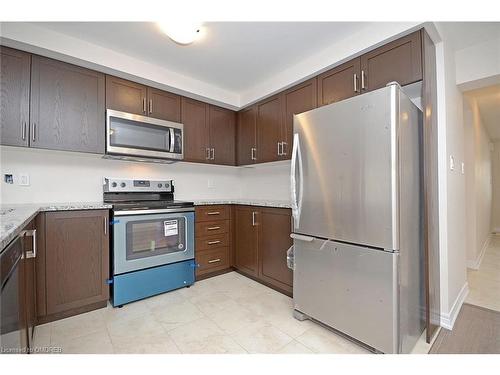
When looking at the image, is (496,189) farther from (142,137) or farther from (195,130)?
(142,137)

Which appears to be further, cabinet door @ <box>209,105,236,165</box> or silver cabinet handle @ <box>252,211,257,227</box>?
cabinet door @ <box>209,105,236,165</box>

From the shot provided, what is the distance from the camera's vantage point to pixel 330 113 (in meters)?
1.67

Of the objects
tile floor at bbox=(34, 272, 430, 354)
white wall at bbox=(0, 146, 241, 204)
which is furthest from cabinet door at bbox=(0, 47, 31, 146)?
tile floor at bbox=(34, 272, 430, 354)

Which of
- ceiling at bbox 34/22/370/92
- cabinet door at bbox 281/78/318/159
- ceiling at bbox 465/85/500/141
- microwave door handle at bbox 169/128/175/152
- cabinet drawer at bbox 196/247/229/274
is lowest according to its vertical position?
cabinet drawer at bbox 196/247/229/274

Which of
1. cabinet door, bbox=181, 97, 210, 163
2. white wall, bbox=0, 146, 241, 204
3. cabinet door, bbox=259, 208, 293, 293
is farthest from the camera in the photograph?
cabinet door, bbox=181, 97, 210, 163

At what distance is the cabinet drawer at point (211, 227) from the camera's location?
8.92 ft

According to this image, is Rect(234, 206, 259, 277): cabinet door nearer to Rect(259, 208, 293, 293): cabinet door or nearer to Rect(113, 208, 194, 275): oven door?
Rect(259, 208, 293, 293): cabinet door

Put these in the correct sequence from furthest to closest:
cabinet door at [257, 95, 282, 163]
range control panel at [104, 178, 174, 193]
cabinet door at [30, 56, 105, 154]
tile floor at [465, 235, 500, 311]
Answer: cabinet door at [257, 95, 282, 163] < range control panel at [104, 178, 174, 193] < tile floor at [465, 235, 500, 311] < cabinet door at [30, 56, 105, 154]

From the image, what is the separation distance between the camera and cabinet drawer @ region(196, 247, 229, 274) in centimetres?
272

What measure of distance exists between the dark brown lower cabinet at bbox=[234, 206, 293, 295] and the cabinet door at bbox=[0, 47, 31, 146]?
2109mm

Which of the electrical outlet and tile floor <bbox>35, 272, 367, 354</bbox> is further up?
the electrical outlet

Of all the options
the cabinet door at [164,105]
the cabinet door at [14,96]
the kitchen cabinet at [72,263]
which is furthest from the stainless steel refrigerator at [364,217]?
the cabinet door at [14,96]

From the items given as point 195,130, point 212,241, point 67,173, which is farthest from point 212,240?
point 67,173

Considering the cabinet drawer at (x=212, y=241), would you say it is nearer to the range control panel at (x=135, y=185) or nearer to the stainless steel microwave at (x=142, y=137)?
the range control panel at (x=135, y=185)
